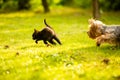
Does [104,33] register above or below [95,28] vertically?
below

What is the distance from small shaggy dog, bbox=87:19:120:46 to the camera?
923 inches

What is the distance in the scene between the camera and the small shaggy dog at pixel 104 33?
23453mm

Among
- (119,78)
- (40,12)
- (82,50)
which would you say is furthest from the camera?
(40,12)

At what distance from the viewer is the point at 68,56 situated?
67.7 feet

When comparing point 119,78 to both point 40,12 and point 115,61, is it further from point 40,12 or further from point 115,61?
point 40,12

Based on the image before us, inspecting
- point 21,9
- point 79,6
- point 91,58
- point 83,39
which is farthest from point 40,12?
point 91,58

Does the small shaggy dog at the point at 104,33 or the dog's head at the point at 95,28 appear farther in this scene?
the dog's head at the point at 95,28

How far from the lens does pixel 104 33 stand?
78.8ft

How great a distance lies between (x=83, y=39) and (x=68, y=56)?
12152 millimetres

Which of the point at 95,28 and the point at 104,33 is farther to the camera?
the point at 95,28

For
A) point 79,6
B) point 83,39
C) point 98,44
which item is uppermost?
point 98,44

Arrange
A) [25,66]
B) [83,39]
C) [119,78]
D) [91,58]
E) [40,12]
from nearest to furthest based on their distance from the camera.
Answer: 1. [119,78]
2. [25,66]
3. [91,58]
4. [83,39]
5. [40,12]

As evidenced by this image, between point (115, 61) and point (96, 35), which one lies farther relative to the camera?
point (96, 35)

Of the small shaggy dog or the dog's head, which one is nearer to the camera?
the small shaggy dog
